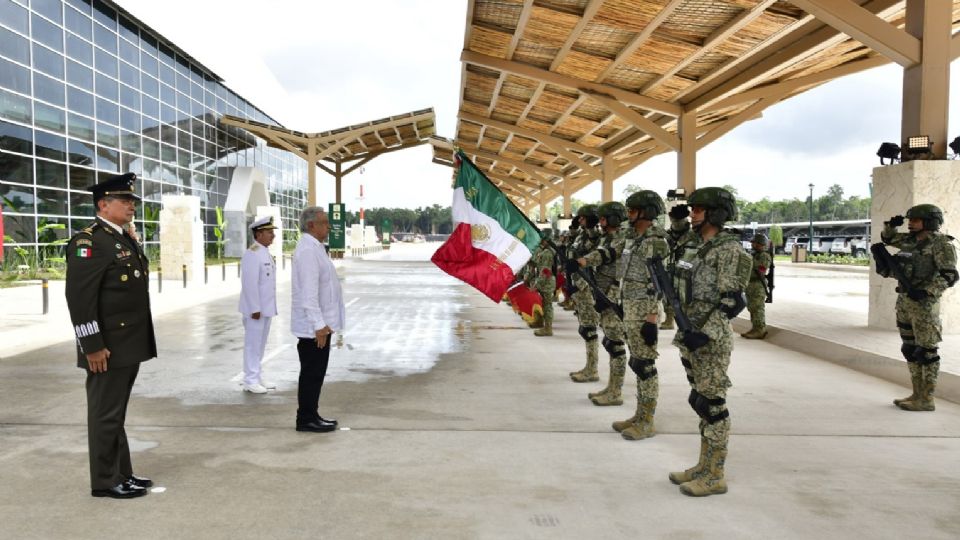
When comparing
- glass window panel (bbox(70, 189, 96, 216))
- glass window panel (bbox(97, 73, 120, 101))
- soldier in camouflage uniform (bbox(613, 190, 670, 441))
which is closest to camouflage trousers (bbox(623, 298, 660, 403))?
soldier in camouflage uniform (bbox(613, 190, 670, 441))

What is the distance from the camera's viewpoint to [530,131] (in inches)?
949

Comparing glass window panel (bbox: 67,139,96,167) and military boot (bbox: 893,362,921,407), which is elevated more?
glass window panel (bbox: 67,139,96,167)

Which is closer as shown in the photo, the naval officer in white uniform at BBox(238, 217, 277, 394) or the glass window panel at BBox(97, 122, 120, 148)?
the naval officer in white uniform at BBox(238, 217, 277, 394)

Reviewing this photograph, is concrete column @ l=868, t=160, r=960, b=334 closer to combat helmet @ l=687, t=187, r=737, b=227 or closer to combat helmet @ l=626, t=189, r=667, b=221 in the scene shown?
combat helmet @ l=626, t=189, r=667, b=221

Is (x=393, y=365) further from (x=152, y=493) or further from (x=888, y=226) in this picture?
(x=888, y=226)

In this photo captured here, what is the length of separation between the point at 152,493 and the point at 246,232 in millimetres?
38040

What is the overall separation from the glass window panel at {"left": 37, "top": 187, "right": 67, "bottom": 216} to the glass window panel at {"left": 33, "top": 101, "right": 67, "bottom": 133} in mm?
2143

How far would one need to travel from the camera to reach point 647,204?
575 centimetres

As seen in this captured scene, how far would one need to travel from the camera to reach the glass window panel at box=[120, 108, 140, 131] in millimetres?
28077

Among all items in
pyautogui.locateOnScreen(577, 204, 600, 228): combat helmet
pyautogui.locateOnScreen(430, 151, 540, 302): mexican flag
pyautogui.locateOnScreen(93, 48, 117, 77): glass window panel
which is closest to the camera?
pyautogui.locateOnScreen(577, 204, 600, 228): combat helmet

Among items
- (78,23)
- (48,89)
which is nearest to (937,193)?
(48,89)

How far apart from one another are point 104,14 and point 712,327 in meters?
29.1

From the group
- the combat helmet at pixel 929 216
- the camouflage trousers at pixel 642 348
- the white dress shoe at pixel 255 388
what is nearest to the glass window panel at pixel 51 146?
the white dress shoe at pixel 255 388

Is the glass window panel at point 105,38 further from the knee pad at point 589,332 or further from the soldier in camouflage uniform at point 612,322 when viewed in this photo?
the soldier in camouflage uniform at point 612,322
